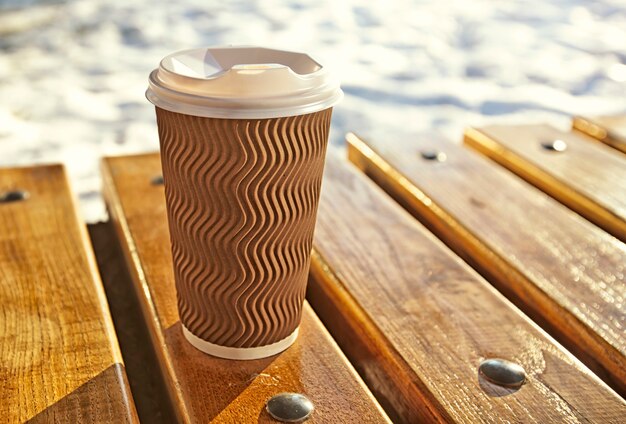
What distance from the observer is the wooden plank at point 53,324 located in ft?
2.43

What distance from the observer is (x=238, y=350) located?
819 millimetres

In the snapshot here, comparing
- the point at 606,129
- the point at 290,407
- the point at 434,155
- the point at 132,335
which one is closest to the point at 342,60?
the point at 606,129

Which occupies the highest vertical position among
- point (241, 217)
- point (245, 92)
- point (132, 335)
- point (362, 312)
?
point (245, 92)

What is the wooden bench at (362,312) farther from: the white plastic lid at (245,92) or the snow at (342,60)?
the snow at (342,60)

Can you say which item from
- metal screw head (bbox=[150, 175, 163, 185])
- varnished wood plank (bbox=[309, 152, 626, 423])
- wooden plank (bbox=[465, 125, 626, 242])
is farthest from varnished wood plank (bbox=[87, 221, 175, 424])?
wooden plank (bbox=[465, 125, 626, 242])

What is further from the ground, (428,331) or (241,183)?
(241,183)

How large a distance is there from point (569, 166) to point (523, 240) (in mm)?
323

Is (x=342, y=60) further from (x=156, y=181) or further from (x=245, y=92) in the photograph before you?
(x=245, y=92)

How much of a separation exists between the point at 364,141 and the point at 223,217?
2.40ft

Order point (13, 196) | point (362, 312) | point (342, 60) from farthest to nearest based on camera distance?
1. point (342, 60)
2. point (13, 196)
3. point (362, 312)

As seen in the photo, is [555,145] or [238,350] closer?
[238,350]

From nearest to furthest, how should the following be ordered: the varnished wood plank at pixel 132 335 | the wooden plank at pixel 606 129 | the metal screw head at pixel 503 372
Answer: the metal screw head at pixel 503 372
the varnished wood plank at pixel 132 335
the wooden plank at pixel 606 129

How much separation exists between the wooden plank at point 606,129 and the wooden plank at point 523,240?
303mm

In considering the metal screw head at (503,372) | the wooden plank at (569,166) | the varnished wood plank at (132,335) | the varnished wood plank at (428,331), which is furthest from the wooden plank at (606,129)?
the varnished wood plank at (132,335)
